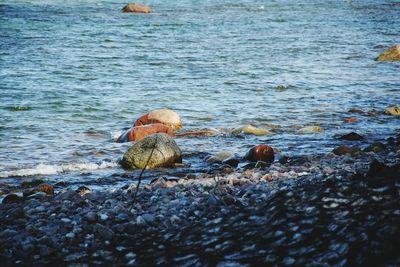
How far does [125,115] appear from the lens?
55.8 feet

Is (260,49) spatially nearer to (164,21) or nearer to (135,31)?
(135,31)

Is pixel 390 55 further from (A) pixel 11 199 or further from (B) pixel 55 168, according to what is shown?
(A) pixel 11 199

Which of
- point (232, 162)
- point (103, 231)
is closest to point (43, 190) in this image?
→ point (103, 231)

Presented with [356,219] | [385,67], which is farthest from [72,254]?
[385,67]

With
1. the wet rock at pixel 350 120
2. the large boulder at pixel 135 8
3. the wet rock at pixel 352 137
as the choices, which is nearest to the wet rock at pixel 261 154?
the wet rock at pixel 352 137

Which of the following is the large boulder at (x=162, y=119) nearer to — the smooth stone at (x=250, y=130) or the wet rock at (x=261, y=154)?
the smooth stone at (x=250, y=130)

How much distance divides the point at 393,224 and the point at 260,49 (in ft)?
74.9

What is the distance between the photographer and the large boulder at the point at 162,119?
15375 mm

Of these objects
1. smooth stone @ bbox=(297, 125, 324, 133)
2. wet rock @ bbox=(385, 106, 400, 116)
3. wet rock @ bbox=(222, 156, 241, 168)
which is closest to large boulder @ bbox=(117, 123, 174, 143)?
wet rock @ bbox=(222, 156, 241, 168)

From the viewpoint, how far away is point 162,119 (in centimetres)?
1542

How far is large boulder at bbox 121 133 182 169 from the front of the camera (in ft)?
39.4

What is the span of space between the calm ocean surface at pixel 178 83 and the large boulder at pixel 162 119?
0.33m

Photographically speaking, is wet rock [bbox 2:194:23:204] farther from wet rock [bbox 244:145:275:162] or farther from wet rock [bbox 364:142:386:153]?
wet rock [bbox 364:142:386:153]

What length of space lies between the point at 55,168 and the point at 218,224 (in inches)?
215
